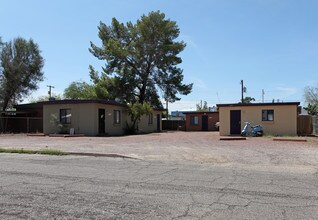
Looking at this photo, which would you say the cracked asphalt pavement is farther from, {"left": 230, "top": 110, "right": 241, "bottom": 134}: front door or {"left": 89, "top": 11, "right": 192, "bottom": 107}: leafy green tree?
{"left": 89, "top": 11, "right": 192, "bottom": 107}: leafy green tree

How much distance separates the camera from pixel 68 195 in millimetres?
7910

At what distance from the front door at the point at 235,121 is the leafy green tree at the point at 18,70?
26159 mm

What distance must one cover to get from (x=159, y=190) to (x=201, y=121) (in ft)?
150

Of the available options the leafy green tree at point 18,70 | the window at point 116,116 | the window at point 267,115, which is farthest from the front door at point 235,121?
the leafy green tree at point 18,70

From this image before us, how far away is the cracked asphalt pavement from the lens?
6594 mm

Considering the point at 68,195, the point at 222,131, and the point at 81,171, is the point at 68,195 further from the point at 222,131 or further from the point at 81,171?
the point at 222,131

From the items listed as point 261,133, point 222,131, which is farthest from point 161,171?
point 222,131

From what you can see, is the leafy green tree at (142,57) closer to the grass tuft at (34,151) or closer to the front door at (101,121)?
the front door at (101,121)

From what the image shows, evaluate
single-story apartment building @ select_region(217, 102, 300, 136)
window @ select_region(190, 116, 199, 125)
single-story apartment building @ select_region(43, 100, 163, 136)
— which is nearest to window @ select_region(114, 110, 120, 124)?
single-story apartment building @ select_region(43, 100, 163, 136)

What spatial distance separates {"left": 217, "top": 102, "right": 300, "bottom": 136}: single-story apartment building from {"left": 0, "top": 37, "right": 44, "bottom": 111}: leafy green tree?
2529 cm

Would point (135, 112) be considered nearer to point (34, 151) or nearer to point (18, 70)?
point (18, 70)

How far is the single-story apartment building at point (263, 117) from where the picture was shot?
32406 millimetres

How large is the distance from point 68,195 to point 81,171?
11.9 ft

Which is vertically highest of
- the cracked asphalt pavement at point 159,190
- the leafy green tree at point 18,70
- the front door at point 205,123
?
the leafy green tree at point 18,70
